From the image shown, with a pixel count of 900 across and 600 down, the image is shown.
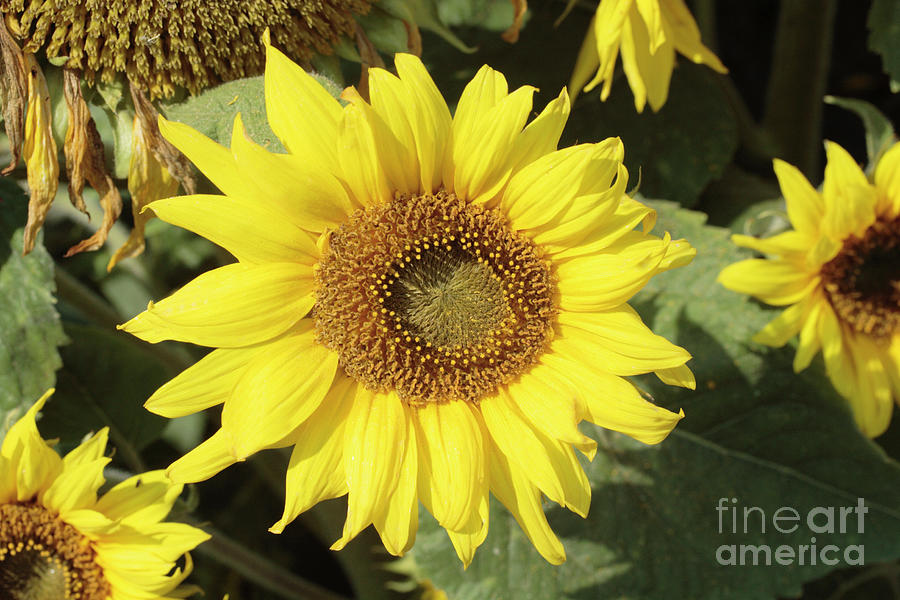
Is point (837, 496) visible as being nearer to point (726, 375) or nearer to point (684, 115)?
point (726, 375)

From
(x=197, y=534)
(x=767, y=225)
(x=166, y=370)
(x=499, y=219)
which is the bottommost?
(x=166, y=370)

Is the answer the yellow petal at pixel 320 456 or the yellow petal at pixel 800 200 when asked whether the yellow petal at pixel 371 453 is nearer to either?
the yellow petal at pixel 320 456

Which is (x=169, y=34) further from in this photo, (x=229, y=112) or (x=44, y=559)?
(x=44, y=559)

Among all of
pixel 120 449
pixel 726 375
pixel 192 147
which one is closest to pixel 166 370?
pixel 120 449

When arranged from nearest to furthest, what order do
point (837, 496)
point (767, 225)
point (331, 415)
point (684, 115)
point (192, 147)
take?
point (192, 147) < point (331, 415) < point (837, 496) < point (767, 225) < point (684, 115)

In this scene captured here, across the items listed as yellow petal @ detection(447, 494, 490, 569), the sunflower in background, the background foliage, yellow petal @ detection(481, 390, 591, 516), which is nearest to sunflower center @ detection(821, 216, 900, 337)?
the background foliage

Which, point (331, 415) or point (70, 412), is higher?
point (331, 415)

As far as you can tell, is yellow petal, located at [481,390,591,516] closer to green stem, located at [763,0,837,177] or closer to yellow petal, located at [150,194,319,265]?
yellow petal, located at [150,194,319,265]
